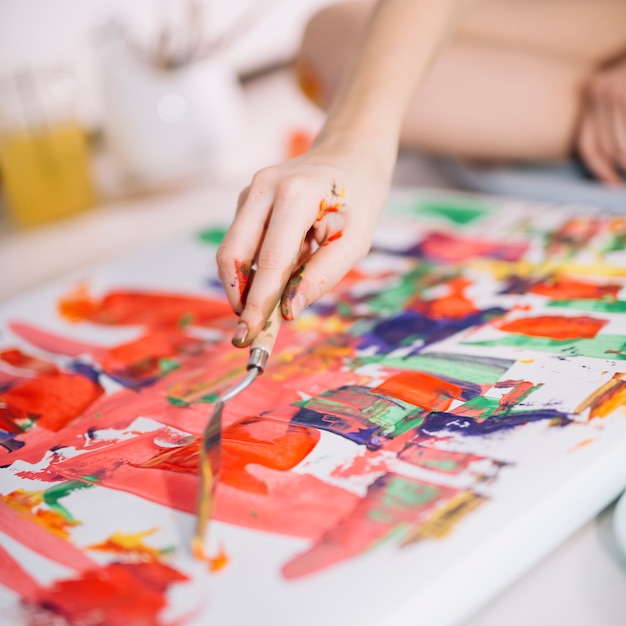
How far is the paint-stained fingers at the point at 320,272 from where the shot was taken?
1.58 feet

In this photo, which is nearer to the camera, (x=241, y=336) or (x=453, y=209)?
(x=241, y=336)

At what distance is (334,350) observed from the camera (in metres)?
0.61

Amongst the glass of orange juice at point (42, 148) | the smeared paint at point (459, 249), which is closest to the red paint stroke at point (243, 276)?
the smeared paint at point (459, 249)

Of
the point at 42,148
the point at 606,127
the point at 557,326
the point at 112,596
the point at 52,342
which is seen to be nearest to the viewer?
the point at 112,596

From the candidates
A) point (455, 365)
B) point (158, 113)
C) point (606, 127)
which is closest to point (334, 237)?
point (455, 365)

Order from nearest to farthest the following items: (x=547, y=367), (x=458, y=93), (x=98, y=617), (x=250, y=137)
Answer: (x=98, y=617) → (x=547, y=367) → (x=458, y=93) → (x=250, y=137)

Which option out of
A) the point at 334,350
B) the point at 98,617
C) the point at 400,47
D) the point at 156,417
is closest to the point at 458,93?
the point at 400,47

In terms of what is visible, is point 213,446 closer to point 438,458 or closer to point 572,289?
point 438,458

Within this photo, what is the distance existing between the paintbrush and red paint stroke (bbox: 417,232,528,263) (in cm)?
34

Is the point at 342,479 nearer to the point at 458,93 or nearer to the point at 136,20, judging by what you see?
the point at 458,93

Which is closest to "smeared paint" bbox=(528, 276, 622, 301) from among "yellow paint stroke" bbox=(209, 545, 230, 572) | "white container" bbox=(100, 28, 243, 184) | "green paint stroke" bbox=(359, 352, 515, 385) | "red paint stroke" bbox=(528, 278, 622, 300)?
"red paint stroke" bbox=(528, 278, 622, 300)

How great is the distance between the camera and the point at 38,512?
449 millimetres

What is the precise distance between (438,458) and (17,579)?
0.24 meters

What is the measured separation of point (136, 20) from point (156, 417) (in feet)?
3.88
